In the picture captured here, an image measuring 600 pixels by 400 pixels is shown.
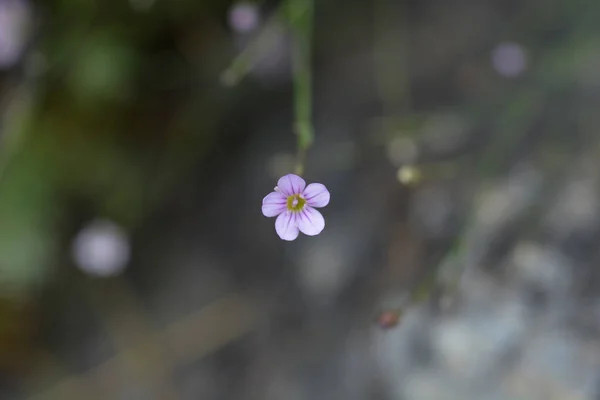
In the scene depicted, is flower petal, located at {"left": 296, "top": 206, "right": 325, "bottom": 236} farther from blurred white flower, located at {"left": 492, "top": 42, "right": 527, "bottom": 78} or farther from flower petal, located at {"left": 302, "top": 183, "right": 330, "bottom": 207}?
blurred white flower, located at {"left": 492, "top": 42, "right": 527, "bottom": 78}

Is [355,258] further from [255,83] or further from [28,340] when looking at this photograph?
[28,340]

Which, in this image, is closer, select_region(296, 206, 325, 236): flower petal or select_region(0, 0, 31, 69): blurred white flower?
select_region(296, 206, 325, 236): flower petal

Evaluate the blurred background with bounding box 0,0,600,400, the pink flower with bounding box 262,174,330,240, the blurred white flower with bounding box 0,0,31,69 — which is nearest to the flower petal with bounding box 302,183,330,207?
the pink flower with bounding box 262,174,330,240

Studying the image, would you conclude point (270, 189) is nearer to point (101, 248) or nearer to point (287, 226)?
point (101, 248)

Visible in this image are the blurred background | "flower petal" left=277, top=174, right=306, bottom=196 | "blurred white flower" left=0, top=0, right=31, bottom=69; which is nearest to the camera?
"flower petal" left=277, top=174, right=306, bottom=196

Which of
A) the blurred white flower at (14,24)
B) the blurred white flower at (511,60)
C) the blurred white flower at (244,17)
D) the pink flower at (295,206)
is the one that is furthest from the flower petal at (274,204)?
the blurred white flower at (14,24)

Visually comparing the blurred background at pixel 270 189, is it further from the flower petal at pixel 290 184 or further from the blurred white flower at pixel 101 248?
the flower petal at pixel 290 184

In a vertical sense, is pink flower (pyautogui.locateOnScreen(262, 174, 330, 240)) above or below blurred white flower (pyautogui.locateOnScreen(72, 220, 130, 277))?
below
